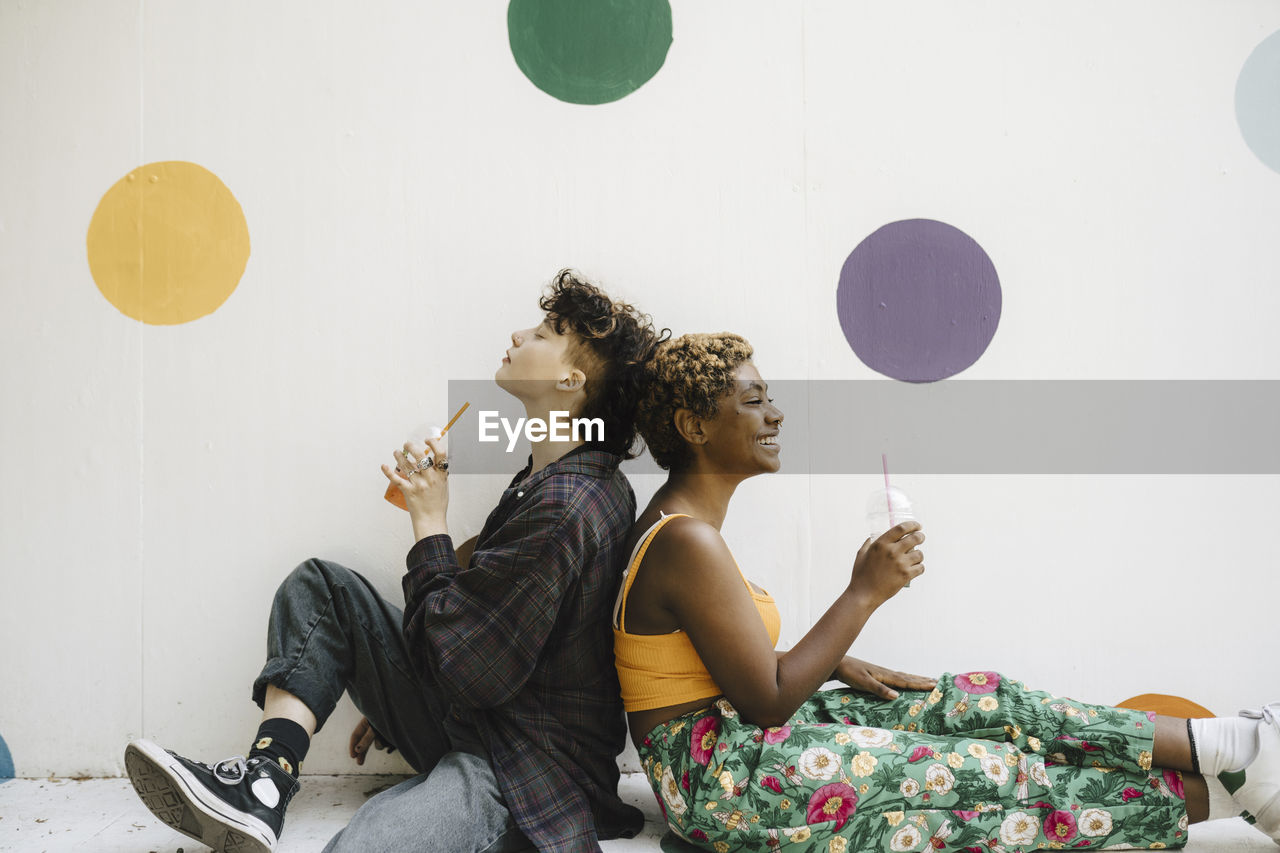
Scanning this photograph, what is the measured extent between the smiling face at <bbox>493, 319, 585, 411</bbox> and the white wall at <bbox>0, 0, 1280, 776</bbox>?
281 mm

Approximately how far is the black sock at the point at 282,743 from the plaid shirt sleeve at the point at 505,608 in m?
0.31

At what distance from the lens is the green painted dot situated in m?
1.93

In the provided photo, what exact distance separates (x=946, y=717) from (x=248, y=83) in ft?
6.31

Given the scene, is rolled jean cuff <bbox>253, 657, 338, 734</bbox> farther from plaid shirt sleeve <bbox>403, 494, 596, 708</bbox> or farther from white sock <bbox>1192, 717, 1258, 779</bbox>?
white sock <bbox>1192, 717, 1258, 779</bbox>

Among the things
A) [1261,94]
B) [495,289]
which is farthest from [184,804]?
[1261,94]

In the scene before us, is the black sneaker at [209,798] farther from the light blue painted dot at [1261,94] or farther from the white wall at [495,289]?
the light blue painted dot at [1261,94]

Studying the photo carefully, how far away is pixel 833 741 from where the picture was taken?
1.43 m

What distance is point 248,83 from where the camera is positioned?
1.96 metres

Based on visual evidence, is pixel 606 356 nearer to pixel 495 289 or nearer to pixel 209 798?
pixel 495 289

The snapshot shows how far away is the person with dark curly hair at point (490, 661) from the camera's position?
142 centimetres

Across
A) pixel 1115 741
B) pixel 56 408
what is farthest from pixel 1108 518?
pixel 56 408

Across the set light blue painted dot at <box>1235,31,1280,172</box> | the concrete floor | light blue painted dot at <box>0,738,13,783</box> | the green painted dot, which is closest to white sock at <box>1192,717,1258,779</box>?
the concrete floor

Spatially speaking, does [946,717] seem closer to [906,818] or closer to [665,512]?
[906,818]
